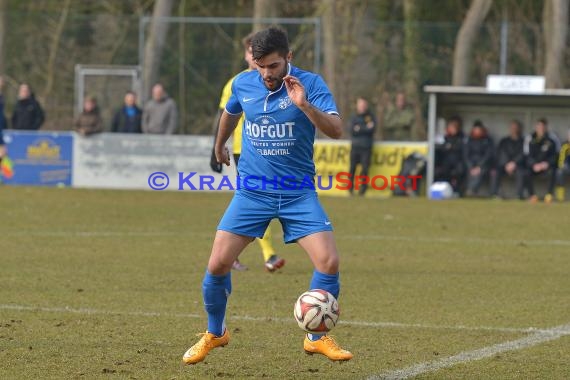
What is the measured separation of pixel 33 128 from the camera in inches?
949

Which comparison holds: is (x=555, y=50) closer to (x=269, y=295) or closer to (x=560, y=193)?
(x=560, y=193)

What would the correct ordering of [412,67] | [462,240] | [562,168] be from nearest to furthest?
[462,240] → [562,168] → [412,67]

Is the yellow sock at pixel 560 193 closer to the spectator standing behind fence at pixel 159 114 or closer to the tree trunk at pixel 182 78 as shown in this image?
the spectator standing behind fence at pixel 159 114

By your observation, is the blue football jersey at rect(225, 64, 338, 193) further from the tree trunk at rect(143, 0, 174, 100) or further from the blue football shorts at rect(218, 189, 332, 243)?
the tree trunk at rect(143, 0, 174, 100)

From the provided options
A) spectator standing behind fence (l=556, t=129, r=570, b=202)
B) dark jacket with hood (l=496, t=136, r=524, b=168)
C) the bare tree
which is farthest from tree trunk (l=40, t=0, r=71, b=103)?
spectator standing behind fence (l=556, t=129, r=570, b=202)

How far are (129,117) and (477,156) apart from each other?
664cm

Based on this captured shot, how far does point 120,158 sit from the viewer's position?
Answer: 2273cm

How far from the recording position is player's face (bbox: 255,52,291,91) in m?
6.55

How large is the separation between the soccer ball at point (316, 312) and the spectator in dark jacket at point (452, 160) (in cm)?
1575

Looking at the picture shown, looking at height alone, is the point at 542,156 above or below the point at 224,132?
above

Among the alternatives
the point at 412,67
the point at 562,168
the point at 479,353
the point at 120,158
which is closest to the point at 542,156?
the point at 562,168

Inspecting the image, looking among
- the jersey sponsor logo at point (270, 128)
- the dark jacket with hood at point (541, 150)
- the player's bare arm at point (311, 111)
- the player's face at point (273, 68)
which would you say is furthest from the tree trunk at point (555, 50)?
the player's bare arm at point (311, 111)

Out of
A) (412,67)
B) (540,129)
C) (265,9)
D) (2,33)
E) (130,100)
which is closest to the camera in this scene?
(540,129)

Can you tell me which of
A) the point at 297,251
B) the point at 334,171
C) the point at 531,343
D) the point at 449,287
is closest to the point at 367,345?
the point at 531,343
